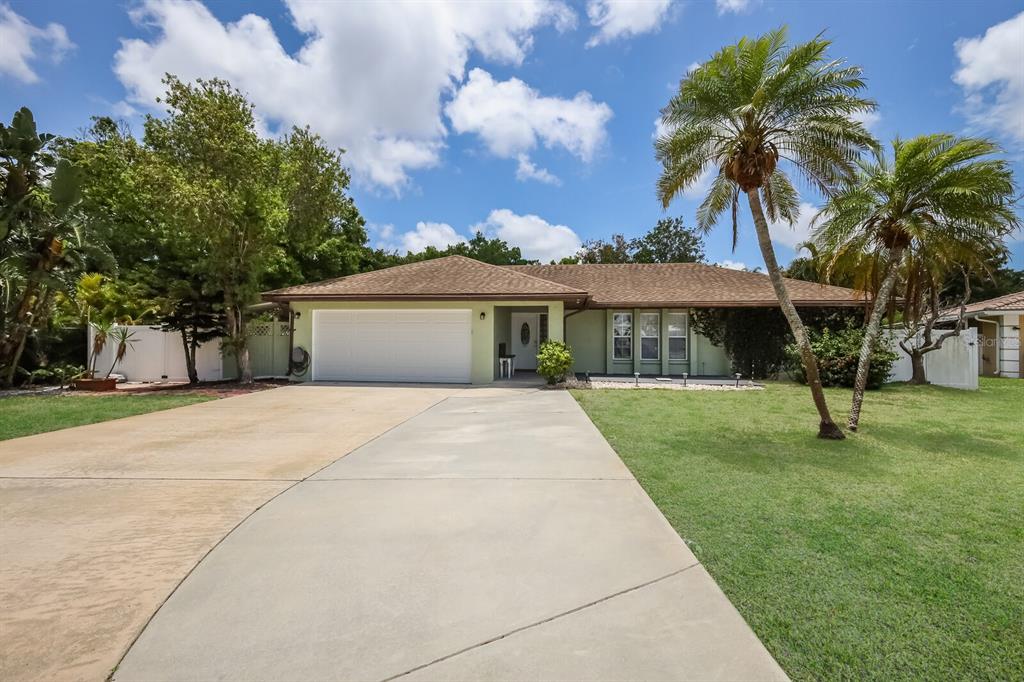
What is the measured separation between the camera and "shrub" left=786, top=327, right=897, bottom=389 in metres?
13.7

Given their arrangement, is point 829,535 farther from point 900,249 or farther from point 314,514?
point 900,249

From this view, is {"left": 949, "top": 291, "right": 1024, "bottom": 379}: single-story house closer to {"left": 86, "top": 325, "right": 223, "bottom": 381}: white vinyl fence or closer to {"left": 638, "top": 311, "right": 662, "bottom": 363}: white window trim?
{"left": 638, "top": 311, "right": 662, "bottom": 363}: white window trim

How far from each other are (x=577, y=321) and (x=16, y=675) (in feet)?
54.5

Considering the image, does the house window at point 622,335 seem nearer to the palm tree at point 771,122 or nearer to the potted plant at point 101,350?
the palm tree at point 771,122

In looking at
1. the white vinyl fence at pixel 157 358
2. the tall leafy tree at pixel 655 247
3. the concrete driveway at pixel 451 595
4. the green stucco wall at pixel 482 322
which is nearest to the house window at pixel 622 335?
the green stucco wall at pixel 482 322

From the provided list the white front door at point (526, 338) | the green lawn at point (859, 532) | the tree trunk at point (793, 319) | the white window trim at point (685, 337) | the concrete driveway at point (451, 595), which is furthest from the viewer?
the white front door at point (526, 338)

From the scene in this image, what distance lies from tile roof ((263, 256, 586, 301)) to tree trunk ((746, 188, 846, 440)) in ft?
21.0

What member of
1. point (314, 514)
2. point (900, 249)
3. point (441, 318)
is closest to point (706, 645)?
point (314, 514)

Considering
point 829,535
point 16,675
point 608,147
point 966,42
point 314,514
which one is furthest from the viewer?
point 608,147

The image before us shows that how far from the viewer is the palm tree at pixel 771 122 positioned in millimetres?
6863

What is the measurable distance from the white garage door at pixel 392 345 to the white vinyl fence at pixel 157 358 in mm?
4035

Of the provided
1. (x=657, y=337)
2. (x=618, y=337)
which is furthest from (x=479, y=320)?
(x=657, y=337)

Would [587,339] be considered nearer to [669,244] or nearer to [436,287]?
[436,287]

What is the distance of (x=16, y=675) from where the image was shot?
7.22ft
